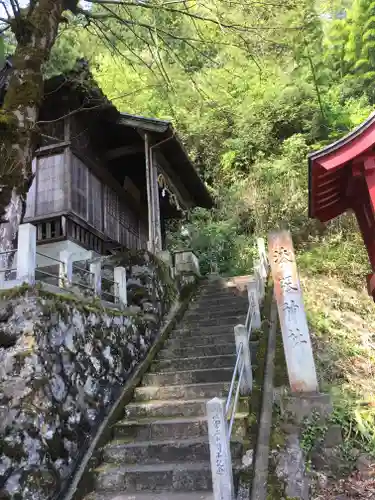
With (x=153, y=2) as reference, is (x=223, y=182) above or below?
above

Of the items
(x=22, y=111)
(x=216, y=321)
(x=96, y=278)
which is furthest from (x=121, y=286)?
(x=22, y=111)

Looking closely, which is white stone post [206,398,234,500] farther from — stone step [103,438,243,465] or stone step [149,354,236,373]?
stone step [149,354,236,373]

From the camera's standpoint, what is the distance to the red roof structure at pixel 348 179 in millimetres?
6129

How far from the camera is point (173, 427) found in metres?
6.16

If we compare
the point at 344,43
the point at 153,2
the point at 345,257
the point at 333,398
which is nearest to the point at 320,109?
the point at 344,43

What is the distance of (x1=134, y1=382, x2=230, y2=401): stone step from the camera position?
6793 millimetres

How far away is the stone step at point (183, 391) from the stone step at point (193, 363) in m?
0.65

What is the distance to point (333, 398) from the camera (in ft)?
21.1

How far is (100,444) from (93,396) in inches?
27.4

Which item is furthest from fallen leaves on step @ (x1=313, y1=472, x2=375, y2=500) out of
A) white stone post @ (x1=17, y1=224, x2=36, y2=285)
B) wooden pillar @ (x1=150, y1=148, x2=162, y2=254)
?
A: wooden pillar @ (x1=150, y1=148, x2=162, y2=254)

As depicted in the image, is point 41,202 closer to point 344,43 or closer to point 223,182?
point 223,182

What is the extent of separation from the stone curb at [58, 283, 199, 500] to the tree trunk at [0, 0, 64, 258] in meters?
3.02

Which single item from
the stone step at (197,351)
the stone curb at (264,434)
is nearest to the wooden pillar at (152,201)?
the stone step at (197,351)

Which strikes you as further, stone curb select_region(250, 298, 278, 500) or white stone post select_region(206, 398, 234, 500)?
stone curb select_region(250, 298, 278, 500)
